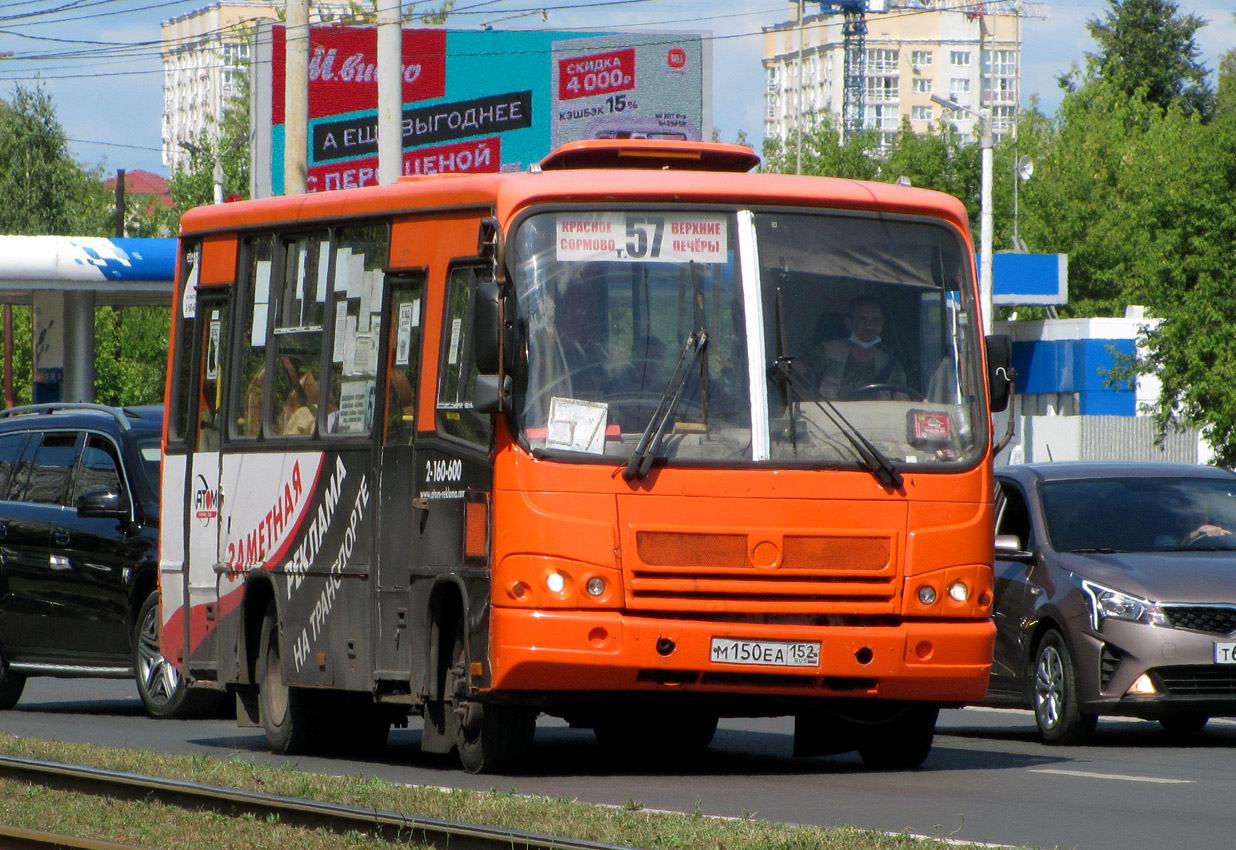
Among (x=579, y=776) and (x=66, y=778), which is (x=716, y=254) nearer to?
(x=579, y=776)

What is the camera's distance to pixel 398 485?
11.1 meters

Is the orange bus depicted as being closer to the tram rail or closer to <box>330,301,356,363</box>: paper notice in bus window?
<box>330,301,356,363</box>: paper notice in bus window

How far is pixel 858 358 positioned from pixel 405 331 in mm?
2259

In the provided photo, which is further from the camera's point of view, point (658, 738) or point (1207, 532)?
point (1207, 532)

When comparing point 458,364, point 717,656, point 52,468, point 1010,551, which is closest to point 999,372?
point 717,656

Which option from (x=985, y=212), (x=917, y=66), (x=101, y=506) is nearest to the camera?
(x=101, y=506)

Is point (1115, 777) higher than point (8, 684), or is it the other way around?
point (1115, 777)

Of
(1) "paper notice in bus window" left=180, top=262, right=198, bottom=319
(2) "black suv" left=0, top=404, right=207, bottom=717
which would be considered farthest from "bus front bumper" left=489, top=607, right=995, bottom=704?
(2) "black suv" left=0, top=404, right=207, bottom=717

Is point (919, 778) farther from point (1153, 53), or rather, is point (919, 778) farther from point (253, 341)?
point (1153, 53)

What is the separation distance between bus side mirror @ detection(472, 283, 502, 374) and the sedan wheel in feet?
15.2

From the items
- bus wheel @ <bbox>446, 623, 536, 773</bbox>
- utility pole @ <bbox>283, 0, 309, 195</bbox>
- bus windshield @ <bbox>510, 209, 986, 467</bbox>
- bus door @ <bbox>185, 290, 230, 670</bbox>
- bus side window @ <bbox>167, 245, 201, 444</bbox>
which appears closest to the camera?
bus windshield @ <bbox>510, 209, 986, 467</bbox>

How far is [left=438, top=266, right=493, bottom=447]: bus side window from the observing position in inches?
413

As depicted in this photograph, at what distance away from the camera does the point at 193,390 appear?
43.4 ft

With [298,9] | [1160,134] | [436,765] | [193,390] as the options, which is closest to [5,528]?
[193,390]
